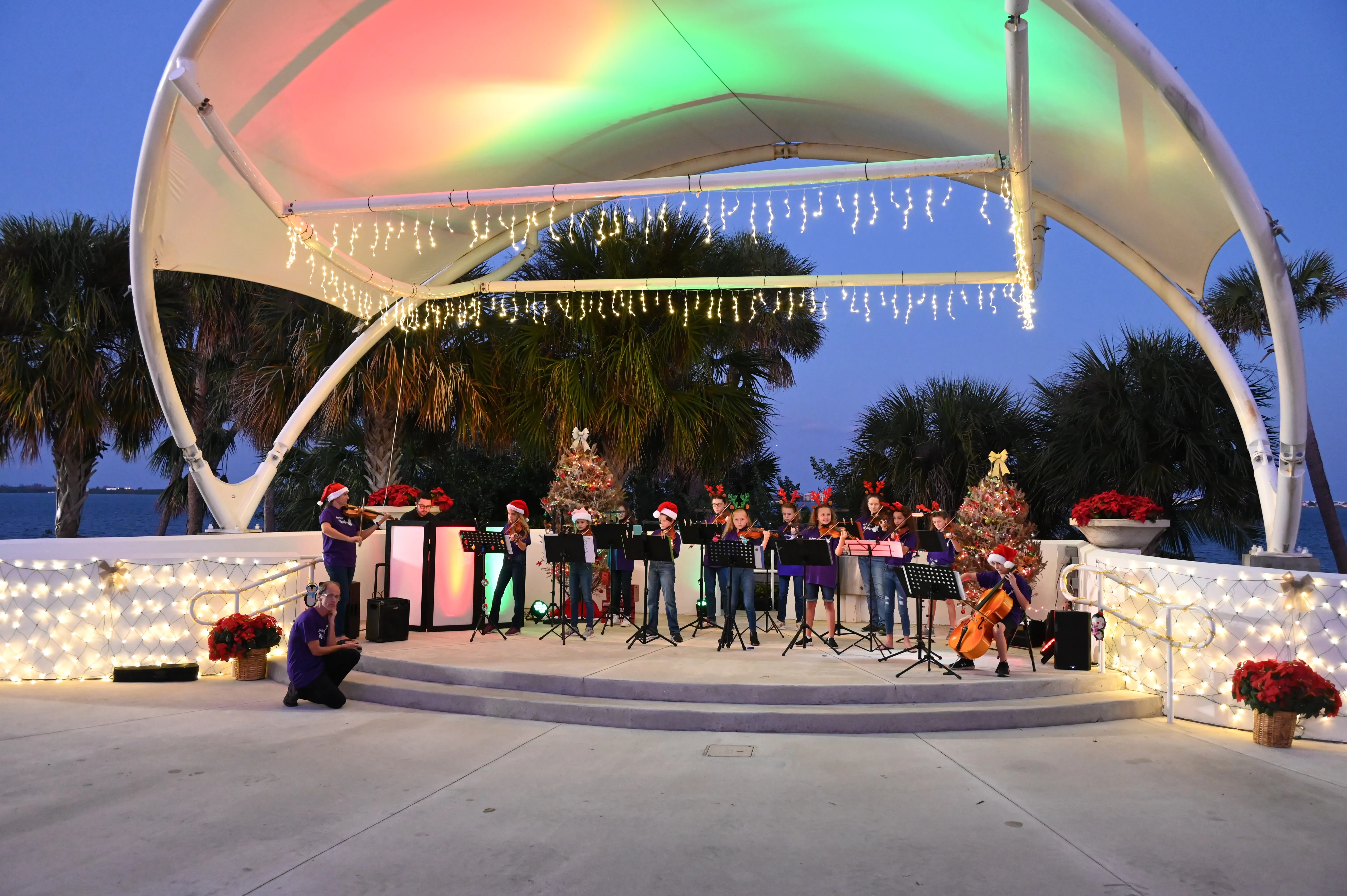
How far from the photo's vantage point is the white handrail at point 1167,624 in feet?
25.4

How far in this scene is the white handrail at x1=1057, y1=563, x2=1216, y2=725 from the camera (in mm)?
7750

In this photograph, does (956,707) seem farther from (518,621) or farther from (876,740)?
(518,621)

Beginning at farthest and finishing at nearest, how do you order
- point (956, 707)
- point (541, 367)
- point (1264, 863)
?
point (541, 367) → point (956, 707) → point (1264, 863)

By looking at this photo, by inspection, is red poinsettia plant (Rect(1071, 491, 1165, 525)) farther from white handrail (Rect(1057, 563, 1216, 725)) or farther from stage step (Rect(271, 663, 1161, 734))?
stage step (Rect(271, 663, 1161, 734))

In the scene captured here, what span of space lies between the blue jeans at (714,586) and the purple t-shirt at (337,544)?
3.87 meters

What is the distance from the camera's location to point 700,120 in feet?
40.9

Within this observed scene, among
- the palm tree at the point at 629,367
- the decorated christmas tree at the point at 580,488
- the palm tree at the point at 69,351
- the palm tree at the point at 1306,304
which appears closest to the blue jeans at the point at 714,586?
the decorated christmas tree at the point at 580,488

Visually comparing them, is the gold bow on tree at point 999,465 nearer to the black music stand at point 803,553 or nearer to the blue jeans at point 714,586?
the black music stand at point 803,553

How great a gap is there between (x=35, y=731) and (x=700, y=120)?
1005 centimetres

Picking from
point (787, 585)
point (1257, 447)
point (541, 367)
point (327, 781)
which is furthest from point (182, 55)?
point (1257, 447)

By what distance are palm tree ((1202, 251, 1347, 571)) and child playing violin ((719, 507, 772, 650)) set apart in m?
9.26

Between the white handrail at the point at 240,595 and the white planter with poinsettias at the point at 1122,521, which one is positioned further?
the white planter with poinsettias at the point at 1122,521

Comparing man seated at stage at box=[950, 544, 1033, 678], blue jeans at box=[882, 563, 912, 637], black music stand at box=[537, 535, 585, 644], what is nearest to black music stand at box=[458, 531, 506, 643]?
black music stand at box=[537, 535, 585, 644]

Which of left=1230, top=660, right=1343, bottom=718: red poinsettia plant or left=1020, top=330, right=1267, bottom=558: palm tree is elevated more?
left=1020, top=330, right=1267, bottom=558: palm tree
